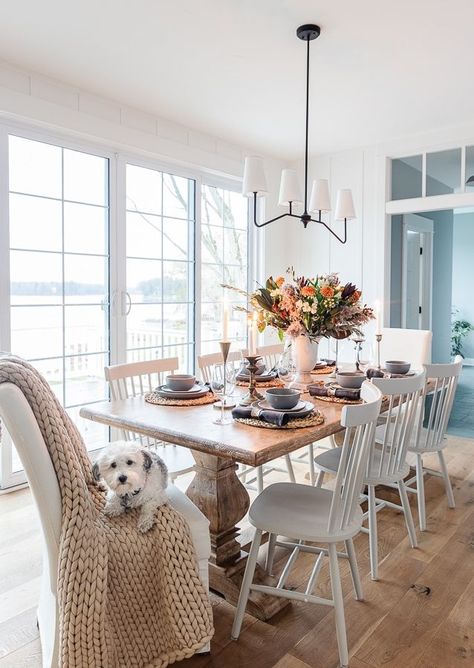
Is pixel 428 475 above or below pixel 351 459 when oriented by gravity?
below

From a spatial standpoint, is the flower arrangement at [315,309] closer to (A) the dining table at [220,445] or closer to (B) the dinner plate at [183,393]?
(A) the dining table at [220,445]

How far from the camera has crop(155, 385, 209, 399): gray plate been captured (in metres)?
2.34

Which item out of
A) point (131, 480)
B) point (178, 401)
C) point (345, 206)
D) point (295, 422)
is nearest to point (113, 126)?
point (345, 206)

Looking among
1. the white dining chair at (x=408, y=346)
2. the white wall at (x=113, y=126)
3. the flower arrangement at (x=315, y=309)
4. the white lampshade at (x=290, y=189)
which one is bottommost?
the white dining chair at (x=408, y=346)

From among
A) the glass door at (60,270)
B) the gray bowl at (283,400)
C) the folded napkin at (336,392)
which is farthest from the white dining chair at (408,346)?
the glass door at (60,270)

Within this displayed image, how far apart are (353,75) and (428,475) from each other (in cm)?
264

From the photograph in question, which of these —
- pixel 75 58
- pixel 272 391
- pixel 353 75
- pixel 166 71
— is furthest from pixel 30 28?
pixel 272 391

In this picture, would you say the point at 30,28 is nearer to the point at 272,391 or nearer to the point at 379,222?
the point at 272,391

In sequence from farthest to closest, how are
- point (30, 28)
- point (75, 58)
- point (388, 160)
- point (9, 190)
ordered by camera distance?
point (388, 160), point (9, 190), point (75, 58), point (30, 28)

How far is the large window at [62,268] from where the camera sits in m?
3.29

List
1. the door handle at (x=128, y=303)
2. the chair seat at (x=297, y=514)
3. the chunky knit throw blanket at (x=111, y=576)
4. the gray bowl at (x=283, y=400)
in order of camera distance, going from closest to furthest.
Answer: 1. the chunky knit throw blanket at (x=111, y=576)
2. the chair seat at (x=297, y=514)
3. the gray bowl at (x=283, y=400)
4. the door handle at (x=128, y=303)

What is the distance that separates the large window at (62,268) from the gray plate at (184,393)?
4.42 ft

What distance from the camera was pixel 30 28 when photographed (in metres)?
2.65

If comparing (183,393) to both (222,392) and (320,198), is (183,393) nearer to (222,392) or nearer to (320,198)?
(222,392)
